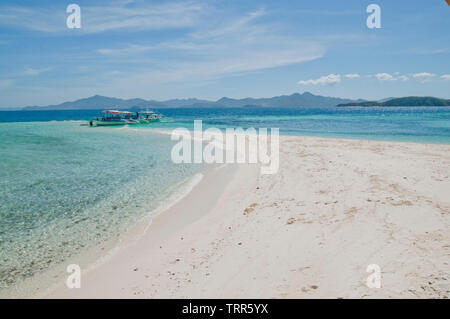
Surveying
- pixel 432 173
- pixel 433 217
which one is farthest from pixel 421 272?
pixel 432 173

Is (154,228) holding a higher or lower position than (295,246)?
lower

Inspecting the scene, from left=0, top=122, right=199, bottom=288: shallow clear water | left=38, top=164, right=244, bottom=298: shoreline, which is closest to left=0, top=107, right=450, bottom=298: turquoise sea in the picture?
left=0, top=122, right=199, bottom=288: shallow clear water

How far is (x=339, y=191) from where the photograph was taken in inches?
332

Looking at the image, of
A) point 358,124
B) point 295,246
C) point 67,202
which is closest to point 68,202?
point 67,202

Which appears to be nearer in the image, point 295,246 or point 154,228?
point 295,246

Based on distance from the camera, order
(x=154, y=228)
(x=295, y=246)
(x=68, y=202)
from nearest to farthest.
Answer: (x=295, y=246) → (x=154, y=228) → (x=68, y=202)

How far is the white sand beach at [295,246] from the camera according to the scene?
405cm

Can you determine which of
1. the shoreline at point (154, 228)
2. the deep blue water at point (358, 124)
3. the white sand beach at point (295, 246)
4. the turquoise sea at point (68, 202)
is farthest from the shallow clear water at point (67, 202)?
the deep blue water at point (358, 124)

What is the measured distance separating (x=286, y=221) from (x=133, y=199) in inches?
217

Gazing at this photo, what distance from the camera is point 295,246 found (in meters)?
5.27

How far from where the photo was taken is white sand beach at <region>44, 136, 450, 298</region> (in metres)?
4.05

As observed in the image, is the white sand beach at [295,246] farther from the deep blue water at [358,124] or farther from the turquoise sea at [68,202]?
the deep blue water at [358,124]

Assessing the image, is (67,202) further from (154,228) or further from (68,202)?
(154,228)
